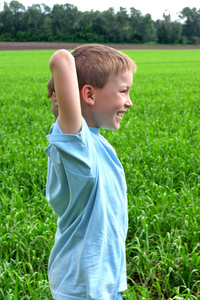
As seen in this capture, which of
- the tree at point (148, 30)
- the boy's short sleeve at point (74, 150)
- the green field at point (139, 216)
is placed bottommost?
the green field at point (139, 216)

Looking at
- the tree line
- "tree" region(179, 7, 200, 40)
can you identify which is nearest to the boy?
the tree line

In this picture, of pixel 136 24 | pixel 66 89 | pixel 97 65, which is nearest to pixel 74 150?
pixel 66 89

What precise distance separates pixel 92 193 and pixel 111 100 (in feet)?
1.05

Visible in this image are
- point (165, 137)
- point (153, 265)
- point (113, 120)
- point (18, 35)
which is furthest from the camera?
point (18, 35)

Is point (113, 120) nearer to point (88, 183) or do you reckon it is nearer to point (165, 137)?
point (88, 183)

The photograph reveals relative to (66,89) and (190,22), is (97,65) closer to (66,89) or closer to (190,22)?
(66,89)

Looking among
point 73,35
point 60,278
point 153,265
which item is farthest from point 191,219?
point 73,35

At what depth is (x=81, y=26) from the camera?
92.6 metres

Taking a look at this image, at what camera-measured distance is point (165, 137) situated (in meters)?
5.84

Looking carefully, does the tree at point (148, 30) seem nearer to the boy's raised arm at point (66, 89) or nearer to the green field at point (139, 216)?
the green field at point (139, 216)

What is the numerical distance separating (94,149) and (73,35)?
3447 inches

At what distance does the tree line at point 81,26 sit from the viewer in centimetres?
8519

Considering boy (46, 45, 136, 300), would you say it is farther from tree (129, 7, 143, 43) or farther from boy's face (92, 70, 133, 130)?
tree (129, 7, 143, 43)

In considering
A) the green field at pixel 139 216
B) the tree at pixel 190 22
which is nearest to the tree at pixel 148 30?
the tree at pixel 190 22
